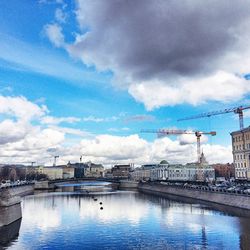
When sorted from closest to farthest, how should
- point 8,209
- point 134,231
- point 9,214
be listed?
point 134,231, point 8,209, point 9,214

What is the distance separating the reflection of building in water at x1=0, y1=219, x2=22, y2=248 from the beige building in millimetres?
90079

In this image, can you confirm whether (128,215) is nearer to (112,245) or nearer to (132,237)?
(132,237)

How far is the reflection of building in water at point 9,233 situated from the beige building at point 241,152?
90.1 m

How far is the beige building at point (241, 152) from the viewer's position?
126950 mm

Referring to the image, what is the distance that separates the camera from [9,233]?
5394cm

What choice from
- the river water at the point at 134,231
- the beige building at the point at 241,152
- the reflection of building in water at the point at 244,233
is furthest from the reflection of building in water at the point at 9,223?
the beige building at the point at 241,152

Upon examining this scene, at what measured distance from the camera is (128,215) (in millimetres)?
76750

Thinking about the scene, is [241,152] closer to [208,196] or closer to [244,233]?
[208,196]

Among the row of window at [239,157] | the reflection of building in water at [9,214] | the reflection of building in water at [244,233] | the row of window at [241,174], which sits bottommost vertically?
the reflection of building in water at [244,233]

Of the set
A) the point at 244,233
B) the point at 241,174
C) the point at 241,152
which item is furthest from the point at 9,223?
the point at 241,152

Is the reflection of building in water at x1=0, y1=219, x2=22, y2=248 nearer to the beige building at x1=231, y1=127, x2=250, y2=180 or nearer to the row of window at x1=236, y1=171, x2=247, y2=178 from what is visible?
the beige building at x1=231, y1=127, x2=250, y2=180

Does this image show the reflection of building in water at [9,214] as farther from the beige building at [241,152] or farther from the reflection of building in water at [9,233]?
the beige building at [241,152]

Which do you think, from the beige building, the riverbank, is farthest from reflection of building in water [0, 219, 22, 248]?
the beige building

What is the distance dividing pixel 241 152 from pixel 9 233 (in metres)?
102
